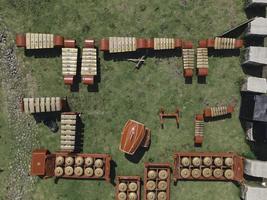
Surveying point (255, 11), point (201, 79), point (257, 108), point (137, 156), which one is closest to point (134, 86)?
point (201, 79)

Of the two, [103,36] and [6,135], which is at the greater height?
[103,36]

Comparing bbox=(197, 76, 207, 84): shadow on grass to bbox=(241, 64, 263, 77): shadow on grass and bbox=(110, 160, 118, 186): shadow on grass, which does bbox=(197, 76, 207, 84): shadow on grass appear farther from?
bbox=(110, 160, 118, 186): shadow on grass

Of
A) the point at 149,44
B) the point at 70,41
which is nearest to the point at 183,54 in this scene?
the point at 149,44

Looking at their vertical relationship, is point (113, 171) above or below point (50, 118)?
below

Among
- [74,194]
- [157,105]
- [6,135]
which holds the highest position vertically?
[157,105]

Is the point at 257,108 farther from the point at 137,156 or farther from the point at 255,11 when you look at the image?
the point at 137,156

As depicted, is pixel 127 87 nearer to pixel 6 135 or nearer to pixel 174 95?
pixel 174 95
